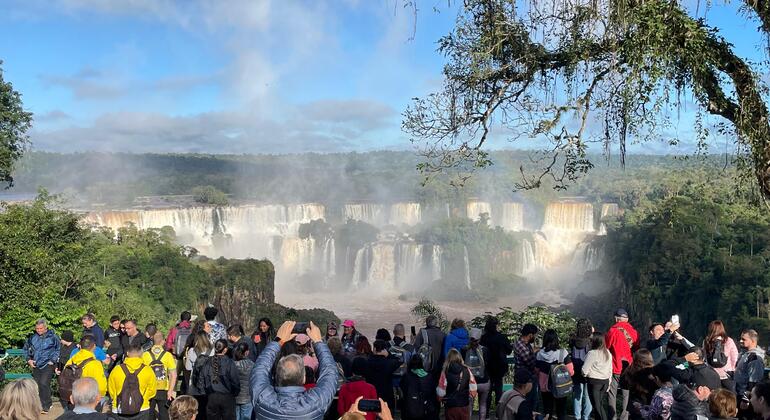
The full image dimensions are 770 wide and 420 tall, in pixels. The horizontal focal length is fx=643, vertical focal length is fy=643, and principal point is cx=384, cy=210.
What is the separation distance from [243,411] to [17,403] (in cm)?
252

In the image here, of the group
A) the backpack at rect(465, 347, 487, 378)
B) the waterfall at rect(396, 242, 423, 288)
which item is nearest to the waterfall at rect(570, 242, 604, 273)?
the waterfall at rect(396, 242, 423, 288)

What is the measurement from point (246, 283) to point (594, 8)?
34791mm

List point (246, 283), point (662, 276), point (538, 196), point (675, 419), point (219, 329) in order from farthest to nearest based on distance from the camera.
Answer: point (538, 196) → point (246, 283) → point (662, 276) → point (219, 329) → point (675, 419)

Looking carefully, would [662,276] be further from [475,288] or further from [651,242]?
[475,288]

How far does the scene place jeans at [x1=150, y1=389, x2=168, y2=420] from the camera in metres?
5.52

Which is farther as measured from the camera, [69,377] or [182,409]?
[69,377]

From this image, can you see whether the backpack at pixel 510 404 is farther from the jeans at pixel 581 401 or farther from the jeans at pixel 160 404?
the jeans at pixel 160 404

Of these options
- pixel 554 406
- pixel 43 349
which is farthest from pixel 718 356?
pixel 43 349

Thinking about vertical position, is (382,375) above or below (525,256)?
above

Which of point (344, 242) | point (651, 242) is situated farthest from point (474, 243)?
point (651, 242)

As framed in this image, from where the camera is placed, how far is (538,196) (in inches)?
2798

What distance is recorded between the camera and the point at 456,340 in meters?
6.27

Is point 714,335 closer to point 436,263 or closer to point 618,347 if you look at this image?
point 618,347

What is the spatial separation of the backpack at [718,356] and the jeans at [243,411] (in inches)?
155
